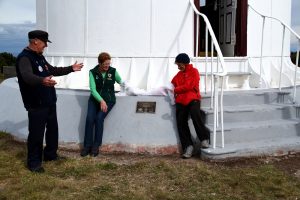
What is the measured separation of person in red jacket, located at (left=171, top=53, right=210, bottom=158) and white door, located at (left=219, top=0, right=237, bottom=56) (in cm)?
285

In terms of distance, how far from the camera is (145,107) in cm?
673

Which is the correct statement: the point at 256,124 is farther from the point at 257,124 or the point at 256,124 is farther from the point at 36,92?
the point at 36,92

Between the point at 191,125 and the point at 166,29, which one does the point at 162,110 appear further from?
A: the point at 166,29

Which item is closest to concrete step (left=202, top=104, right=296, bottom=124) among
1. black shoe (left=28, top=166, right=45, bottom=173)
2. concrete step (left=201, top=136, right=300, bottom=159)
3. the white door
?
concrete step (left=201, top=136, right=300, bottom=159)

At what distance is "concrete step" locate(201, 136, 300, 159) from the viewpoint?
6066mm

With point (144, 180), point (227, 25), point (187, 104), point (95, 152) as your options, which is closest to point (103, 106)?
point (95, 152)

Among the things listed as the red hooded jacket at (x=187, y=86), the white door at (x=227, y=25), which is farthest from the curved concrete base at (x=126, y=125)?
the white door at (x=227, y=25)

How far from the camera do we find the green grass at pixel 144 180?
4.86m

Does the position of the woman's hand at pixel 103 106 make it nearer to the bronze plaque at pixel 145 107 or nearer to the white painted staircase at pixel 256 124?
the bronze plaque at pixel 145 107

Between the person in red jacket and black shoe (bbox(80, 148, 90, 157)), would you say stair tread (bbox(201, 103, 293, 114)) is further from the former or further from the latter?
black shoe (bbox(80, 148, 90, 157))

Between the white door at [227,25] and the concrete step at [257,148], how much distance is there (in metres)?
2.91

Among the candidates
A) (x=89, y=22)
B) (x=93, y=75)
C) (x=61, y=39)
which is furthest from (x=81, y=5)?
(x=93, y=75)

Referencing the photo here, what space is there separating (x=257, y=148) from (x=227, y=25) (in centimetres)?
401

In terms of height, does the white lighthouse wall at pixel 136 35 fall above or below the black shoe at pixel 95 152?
above
